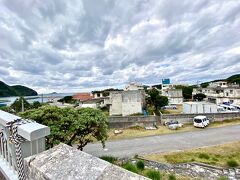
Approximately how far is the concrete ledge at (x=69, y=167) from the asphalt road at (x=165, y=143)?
11.9m

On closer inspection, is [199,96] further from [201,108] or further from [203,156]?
[203,156]

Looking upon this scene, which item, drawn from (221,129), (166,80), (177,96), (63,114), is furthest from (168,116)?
(166,80)

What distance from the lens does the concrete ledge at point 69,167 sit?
4.07 ft

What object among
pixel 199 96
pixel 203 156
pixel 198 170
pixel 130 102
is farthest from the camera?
pixel 199 96

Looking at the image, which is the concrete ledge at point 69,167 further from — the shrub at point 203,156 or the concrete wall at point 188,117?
the concrete wall at point 188,117

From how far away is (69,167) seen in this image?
1359mm

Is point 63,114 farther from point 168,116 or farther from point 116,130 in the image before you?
point 168,116

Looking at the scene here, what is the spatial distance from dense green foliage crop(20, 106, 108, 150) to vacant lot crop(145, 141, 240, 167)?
4.23m

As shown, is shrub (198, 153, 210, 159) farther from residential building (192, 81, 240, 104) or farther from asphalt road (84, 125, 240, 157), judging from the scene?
residential building (192, 81, 240, 104)

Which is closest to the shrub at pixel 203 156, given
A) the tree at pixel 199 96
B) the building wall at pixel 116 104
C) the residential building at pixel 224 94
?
the building wall at pixel 116 104

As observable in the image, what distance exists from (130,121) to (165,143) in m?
6.29

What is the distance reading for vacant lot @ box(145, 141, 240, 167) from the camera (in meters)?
11.1

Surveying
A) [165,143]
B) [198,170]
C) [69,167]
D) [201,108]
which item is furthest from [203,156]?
[201,108]

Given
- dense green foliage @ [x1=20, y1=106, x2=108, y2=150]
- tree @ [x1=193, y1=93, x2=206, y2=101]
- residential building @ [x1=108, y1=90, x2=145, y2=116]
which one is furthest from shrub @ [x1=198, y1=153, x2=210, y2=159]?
tree @ [x1=193, y1=93, x2=206, y2=101]
